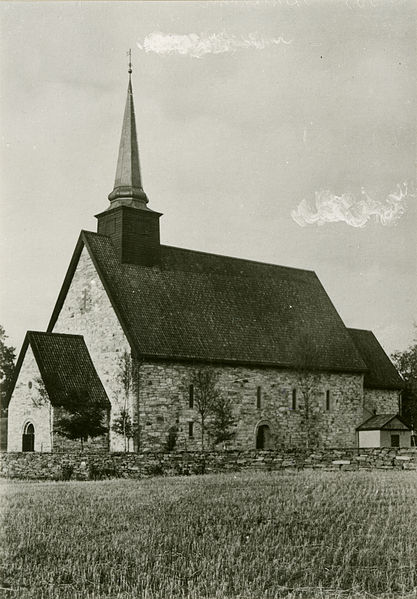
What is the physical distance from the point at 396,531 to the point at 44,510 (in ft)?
21.9

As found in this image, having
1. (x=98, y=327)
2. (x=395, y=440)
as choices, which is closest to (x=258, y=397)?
(x=98, y=327)

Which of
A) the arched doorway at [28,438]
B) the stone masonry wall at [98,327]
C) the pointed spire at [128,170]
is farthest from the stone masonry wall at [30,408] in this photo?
the pointed spire at [128,170]

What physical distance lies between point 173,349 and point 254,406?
17.6ft

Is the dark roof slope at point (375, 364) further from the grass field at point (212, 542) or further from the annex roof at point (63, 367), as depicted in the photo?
the grass field at point (212, 542)

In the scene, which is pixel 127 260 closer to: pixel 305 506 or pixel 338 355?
pixel 338 355

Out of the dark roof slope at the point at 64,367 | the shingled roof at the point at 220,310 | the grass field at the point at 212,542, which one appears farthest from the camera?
the shingled roof at the point at 220,310

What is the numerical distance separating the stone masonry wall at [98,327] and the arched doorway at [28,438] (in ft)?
10.8

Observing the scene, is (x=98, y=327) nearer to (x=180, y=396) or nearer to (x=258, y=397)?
(x=180, y=396)

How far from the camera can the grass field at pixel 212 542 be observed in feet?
34.2

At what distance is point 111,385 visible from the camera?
3409cm

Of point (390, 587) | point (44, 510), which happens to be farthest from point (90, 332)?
point (390, 587)

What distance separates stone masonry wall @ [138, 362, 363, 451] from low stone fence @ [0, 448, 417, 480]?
7.78 meters

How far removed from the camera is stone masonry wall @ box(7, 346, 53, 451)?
32250 millimetres

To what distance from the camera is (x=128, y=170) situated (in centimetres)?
3847
